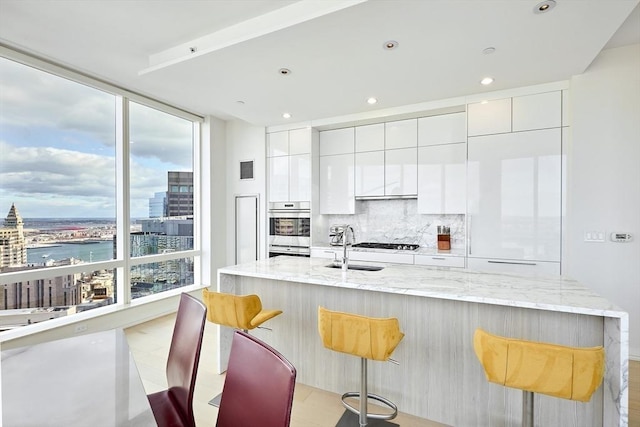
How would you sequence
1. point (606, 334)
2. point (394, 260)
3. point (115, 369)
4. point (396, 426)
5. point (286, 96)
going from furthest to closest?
point (394, 260), point (286, 96), point (396, 426), point (606, 334), point (115, 369)

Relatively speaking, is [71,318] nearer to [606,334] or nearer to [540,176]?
[606,334]

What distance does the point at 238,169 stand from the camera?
5359mm

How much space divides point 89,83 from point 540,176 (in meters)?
5.21

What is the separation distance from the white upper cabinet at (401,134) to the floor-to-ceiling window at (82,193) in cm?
309

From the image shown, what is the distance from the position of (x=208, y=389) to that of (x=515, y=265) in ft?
11.2

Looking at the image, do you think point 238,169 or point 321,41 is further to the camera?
point 238,169

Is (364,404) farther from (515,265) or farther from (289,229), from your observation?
(289,229)

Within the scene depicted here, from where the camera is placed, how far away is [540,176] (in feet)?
11.2

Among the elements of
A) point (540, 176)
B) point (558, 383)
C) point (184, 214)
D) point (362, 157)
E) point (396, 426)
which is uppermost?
point (362, 157)

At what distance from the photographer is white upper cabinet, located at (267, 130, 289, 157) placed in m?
4.96

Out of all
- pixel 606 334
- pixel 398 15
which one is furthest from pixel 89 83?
pixel 606 334

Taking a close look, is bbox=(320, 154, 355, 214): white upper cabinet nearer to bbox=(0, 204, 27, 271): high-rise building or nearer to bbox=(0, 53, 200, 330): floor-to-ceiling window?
bbox=(0, 53, 200, 330): floor-to-ceiling window

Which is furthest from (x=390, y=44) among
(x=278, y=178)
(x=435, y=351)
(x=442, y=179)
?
(x=278, y=178)

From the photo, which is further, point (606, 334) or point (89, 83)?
point (89, 83)
